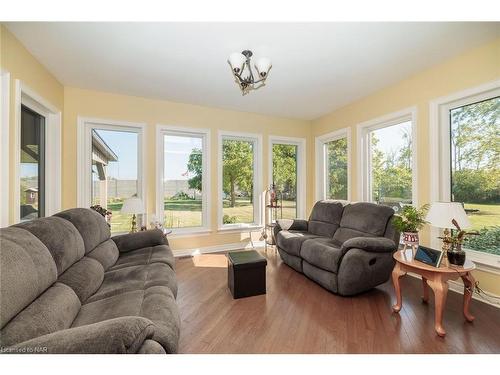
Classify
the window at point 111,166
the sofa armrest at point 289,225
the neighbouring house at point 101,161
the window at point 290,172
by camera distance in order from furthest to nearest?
the window at point 290,172 < the sofa armrest at point 289,225 < the neighbouring house at point 101,161 < the window at point 111,166

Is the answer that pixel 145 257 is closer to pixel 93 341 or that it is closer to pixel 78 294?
pixel 78 294

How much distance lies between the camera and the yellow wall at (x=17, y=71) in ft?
6.56

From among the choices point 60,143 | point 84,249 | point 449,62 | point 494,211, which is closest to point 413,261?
point 494,211

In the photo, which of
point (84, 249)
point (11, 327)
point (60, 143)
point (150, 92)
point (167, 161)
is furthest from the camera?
point (167, 161)

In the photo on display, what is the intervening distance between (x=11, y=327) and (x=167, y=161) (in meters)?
3.19

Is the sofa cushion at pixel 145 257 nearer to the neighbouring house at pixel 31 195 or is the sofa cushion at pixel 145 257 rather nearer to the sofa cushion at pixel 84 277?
the sofa cushion at pixel 84 277

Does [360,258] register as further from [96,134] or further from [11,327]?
[96,134]

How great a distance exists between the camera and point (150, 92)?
11.2 ft

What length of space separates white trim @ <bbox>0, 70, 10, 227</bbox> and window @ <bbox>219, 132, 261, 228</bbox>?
271 centimetres

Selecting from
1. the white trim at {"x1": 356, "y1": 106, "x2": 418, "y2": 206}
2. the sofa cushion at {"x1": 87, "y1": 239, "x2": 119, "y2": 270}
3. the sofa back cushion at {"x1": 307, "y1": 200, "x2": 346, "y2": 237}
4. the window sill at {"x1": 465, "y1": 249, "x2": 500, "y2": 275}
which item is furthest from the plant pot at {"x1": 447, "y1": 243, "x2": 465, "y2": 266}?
the sofa cushion at {"x1": 87, "y1": 239, "x2": 119, "y2": 270}

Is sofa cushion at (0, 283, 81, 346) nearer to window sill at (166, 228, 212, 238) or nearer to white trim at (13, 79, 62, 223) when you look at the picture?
white trim at (13, 79, 62, 223)

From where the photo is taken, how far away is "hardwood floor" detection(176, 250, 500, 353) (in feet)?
5.39

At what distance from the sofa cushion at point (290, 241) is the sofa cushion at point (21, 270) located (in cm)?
249

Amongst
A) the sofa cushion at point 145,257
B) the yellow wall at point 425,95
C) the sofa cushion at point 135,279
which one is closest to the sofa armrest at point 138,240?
the sofa cushion at point 145,257
